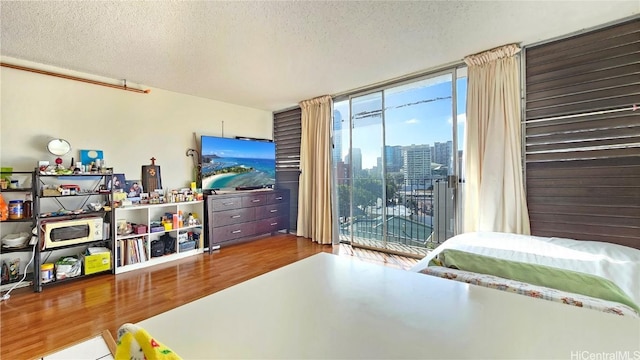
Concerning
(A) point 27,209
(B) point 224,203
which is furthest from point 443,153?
(A) point 27,209

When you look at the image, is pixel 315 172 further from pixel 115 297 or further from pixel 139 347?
pixel 139 347

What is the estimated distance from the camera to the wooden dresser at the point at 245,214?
Result: 3.95 meters

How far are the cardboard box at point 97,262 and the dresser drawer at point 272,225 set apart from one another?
6.54 ft

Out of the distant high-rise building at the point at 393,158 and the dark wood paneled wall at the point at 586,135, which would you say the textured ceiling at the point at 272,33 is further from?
the distant high-rise building at the point at 393,158

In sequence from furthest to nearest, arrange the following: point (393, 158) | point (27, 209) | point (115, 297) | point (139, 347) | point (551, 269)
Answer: point (393, 158) → point (27, 209) → point (115, 297) → point (551, 269) → point (139, 347)

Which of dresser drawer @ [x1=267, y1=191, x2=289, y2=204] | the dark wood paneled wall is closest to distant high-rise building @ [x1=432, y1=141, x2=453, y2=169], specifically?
the dark wood paneled wall

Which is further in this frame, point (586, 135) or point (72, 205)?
point (72, 205)

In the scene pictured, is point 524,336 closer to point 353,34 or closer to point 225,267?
point 353,34

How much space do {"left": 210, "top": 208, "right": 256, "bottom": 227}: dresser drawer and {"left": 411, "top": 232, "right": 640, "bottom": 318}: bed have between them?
125 inches

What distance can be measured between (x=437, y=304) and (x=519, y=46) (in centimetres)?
307

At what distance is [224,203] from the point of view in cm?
407

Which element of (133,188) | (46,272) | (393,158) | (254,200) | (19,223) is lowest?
(46,272)

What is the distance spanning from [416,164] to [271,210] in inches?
101

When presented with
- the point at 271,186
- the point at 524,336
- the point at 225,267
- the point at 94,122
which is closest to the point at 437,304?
the point at 524,336
